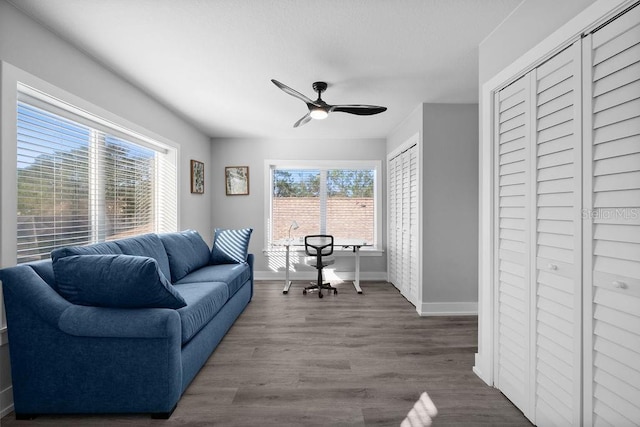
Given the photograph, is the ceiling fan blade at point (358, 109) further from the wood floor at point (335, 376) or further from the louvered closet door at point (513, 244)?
the wood floor at point (335, 376)

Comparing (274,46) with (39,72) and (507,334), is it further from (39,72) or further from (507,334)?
(507,334)

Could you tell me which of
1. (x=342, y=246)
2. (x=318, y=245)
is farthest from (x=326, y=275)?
(x=318, y=245)

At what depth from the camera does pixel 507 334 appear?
1.93m

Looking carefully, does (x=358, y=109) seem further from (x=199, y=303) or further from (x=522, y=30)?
(x=199, y=303)

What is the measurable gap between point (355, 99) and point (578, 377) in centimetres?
300

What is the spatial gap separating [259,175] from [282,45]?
3103 millimetres

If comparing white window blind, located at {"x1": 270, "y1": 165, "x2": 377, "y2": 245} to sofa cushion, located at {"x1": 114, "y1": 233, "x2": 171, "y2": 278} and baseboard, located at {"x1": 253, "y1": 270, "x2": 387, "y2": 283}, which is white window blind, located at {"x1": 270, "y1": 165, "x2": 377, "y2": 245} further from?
sofa cushion, located at {"x1": 114, "y1": 233, "x2": 171, "y2": 278}

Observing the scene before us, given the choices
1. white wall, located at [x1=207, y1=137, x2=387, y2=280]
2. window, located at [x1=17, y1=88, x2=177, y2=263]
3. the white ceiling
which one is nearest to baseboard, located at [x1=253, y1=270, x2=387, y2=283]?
white wall, located at [x1=207, y1=137, x2=387, y2=280]

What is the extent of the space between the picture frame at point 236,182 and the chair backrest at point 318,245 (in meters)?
1.48

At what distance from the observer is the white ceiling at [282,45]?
6.08 ft

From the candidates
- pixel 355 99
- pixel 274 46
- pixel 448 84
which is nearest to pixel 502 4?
pixel 448 84

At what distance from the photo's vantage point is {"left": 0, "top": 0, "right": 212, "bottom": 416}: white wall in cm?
179

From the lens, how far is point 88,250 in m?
2.05

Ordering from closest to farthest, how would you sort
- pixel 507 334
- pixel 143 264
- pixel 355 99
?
pixel 143 264
pixel 507 334
pixel 355 99
